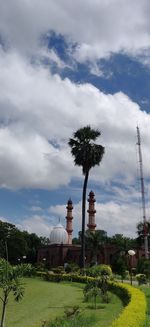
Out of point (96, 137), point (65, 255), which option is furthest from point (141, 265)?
point (65, 255)

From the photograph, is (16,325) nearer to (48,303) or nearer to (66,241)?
(48,303)

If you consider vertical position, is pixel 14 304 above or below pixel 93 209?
below

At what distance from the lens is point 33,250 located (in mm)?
96750

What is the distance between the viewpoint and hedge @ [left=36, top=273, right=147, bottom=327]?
481 inches

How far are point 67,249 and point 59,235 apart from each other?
601 cm

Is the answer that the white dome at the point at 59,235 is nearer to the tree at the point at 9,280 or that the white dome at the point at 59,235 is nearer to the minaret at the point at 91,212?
the minaret at the point at 91,212

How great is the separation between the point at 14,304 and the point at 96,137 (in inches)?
1112

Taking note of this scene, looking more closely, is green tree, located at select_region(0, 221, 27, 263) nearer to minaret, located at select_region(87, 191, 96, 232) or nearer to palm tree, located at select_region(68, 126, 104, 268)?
minaret, located at select_region(87, 191, 96, 232)

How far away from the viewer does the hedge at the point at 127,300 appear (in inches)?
481

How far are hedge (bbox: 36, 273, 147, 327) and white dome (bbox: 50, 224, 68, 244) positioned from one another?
108ft

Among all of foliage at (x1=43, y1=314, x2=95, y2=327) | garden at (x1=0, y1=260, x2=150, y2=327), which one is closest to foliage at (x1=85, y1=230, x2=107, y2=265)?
garden at (x1=0, y1=260, x2=150, y2=327)

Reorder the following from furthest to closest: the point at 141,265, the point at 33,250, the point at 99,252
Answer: the point at 33,250, the point at 99,252, the point at 141,265

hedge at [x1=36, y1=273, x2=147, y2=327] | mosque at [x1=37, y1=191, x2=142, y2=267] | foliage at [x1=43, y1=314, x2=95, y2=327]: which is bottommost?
foliage at [x1=43, y1=314, x2=95, y2=327]

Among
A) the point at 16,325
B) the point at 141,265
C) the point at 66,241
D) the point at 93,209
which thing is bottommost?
the point at 16,325
